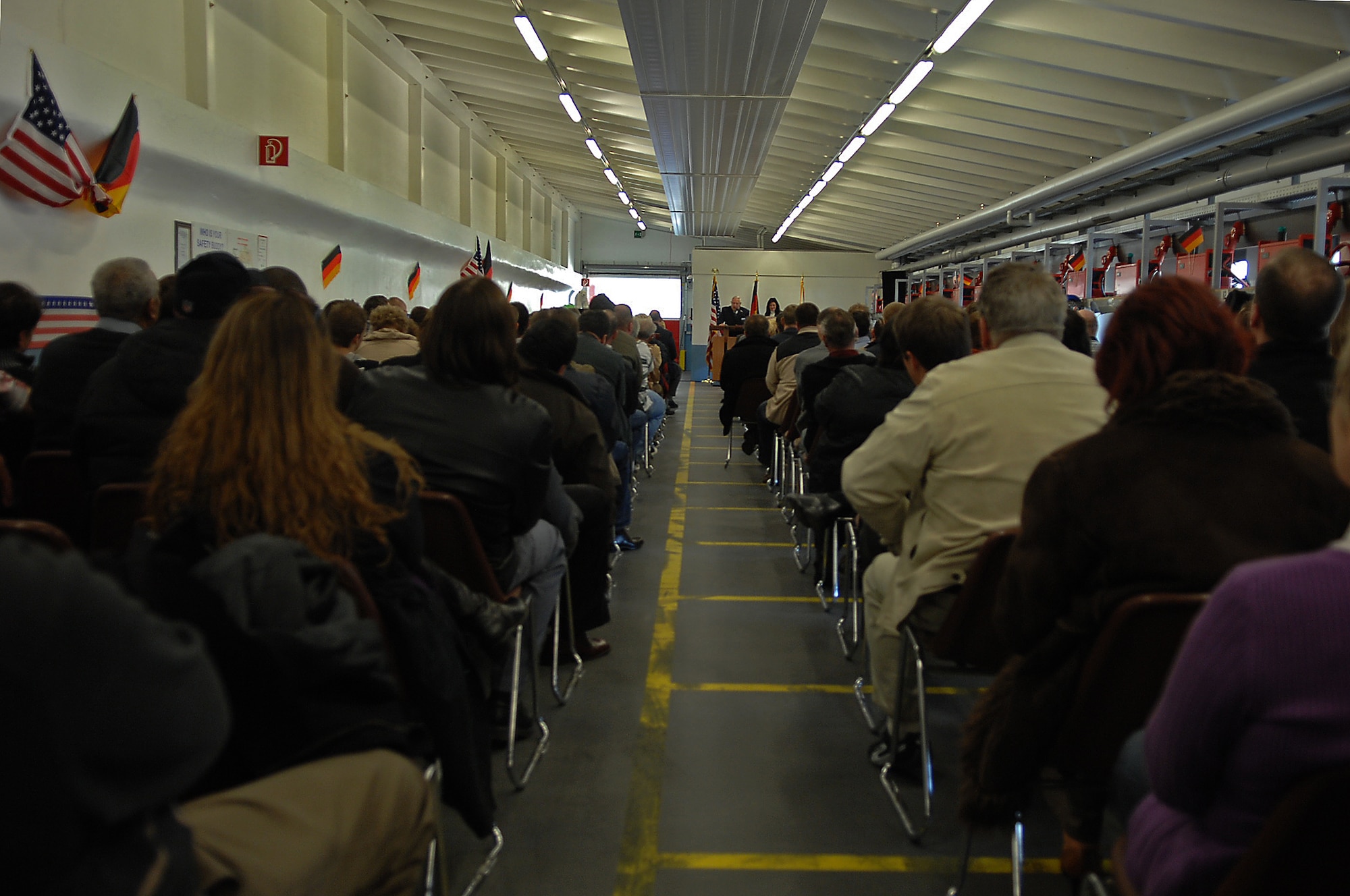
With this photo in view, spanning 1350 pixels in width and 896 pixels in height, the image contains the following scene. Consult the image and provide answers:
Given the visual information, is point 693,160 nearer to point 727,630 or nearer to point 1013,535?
point 727,630

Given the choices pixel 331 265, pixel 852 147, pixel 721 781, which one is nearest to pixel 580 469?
pixel 721 781

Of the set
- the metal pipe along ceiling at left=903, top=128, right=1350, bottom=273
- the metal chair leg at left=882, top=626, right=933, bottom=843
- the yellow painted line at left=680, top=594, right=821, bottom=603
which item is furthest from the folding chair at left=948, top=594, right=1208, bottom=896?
the metal pipe along ceiling at left=903, top=128, right=1350, bottom=273

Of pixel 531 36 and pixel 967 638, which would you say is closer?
pixel 967 638

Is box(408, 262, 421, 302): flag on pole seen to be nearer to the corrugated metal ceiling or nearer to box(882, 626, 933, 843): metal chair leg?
the corrugated metal ceiling

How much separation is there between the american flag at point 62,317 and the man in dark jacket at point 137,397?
2.51 metres

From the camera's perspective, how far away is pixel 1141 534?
5.36ft

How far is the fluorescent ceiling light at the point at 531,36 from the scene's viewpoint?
319 inches

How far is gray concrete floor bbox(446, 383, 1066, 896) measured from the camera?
2.33m

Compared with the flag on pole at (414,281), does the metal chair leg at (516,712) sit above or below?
below

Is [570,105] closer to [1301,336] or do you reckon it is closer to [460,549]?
[1301,336]

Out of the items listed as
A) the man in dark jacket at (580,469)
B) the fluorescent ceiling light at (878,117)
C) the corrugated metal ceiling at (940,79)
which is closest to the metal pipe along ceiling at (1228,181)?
the corrugated metal ceiling at (940,79)

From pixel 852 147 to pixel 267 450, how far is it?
11383 mm

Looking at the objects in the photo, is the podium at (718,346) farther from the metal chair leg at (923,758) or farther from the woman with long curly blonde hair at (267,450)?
the woman with long curly blonde hair at (267,450)

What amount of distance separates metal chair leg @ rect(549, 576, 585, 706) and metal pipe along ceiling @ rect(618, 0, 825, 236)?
4857 millimetres
